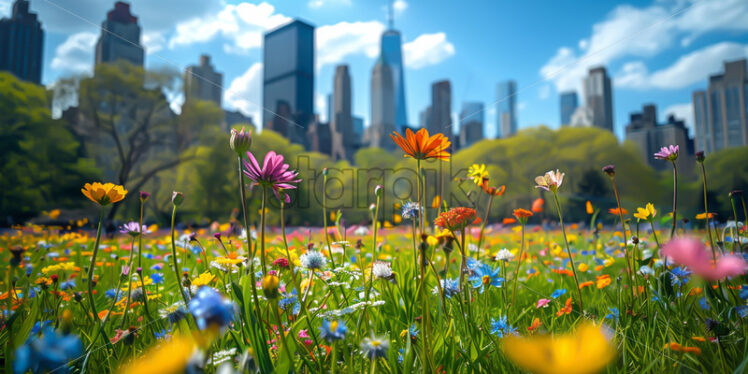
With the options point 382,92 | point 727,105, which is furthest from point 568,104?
point 727,105

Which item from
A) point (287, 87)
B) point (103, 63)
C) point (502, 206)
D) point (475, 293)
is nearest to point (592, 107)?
point (502, 206)

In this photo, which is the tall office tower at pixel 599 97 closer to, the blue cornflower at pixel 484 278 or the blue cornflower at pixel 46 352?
the blue cornflower at pixel 484 278

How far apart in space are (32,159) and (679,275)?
45.1ft

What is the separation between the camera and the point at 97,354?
41.5 inches

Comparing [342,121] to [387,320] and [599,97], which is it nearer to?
[599,97]

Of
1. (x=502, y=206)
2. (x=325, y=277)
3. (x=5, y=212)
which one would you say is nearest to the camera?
(x=325, y=277)

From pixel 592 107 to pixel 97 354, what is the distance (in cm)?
3125

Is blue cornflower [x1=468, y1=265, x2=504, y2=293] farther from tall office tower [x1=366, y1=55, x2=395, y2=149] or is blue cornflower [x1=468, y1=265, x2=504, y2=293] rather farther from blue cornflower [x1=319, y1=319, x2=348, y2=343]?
tall office tower [x1=366, y1=55, x2=395, y2=149]

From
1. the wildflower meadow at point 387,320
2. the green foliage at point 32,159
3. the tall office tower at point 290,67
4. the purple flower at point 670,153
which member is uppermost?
the tall office tower at point 290,67

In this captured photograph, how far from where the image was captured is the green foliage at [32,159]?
9.71 meters

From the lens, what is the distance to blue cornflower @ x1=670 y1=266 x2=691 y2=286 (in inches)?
51.0

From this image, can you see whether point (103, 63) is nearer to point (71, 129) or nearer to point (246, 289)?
point (71, 129)

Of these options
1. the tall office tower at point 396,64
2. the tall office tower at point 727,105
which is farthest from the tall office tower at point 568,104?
the tall office tower at point 727,105

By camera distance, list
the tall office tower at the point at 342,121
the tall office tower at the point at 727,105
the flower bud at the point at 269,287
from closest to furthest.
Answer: the flower bud at the point at 269,287, the tall office tower at the point at 727,105, the tall office tower at the point at 342,121
